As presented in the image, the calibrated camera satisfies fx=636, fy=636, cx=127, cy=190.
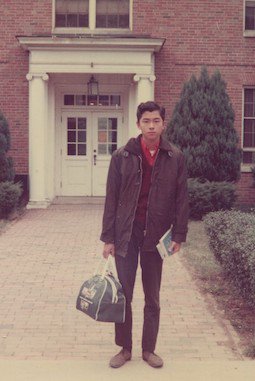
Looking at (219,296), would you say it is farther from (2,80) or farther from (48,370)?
(2,80)

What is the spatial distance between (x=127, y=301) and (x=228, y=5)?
43.0ft

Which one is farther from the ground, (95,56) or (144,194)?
(95,56)

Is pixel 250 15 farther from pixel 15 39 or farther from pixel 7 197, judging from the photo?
pixel 7 197

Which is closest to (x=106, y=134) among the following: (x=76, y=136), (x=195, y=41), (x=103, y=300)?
(x=76, y=136)

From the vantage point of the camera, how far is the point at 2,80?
53.4 ft

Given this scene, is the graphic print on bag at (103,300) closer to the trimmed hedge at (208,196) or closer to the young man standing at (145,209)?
the young man standing at (145,209)

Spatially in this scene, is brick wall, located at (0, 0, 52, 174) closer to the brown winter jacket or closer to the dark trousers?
the brown winter jacket

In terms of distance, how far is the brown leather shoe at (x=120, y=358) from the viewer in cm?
486

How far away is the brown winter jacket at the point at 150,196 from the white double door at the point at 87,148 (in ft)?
40.2

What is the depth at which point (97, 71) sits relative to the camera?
51.3 feet

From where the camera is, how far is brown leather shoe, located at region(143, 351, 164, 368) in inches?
191

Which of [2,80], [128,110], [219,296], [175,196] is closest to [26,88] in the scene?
[2,80]

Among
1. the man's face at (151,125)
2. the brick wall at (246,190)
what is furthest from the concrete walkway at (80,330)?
the brick wall at (246,190)

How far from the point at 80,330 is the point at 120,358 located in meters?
1.07
